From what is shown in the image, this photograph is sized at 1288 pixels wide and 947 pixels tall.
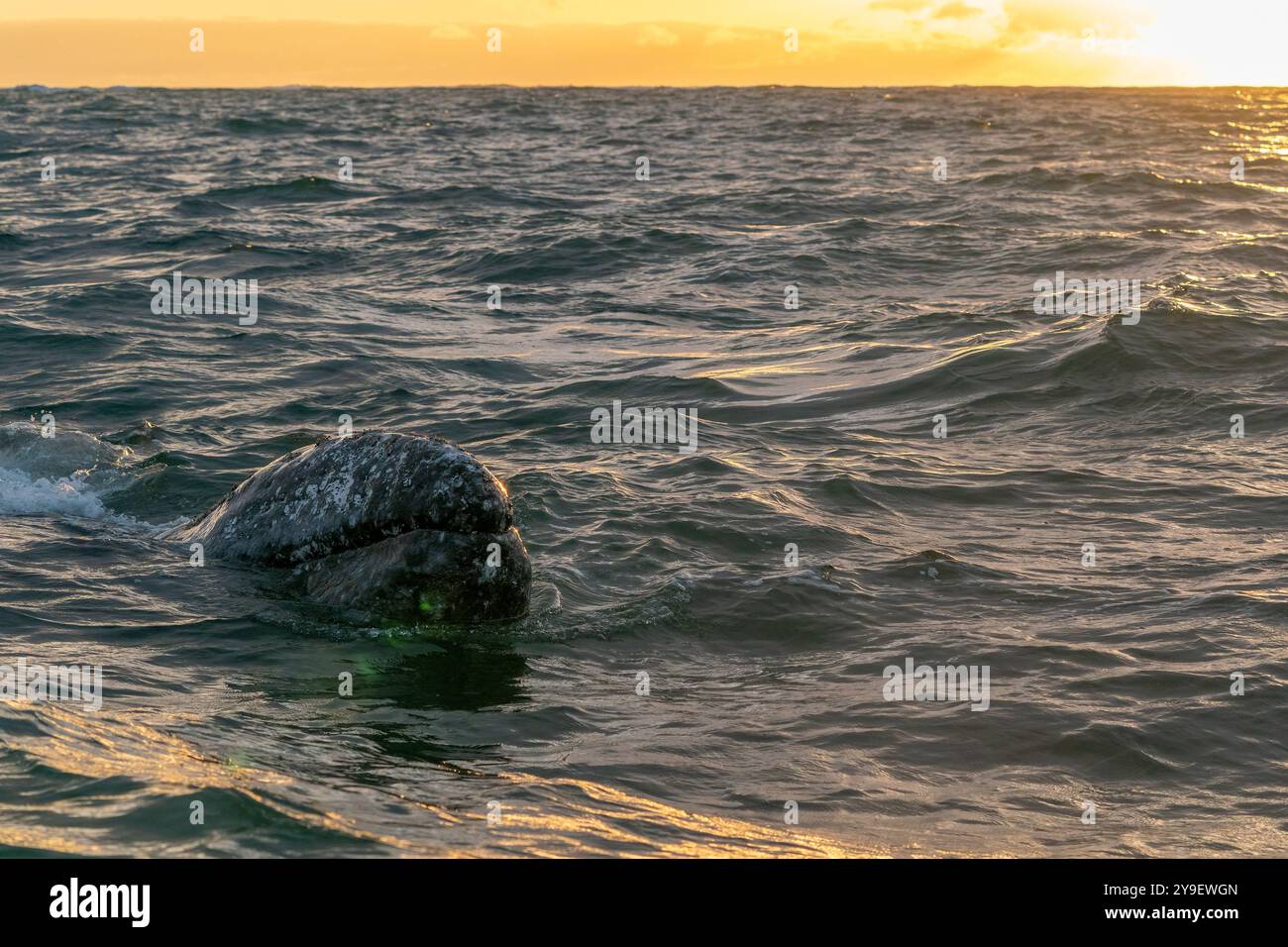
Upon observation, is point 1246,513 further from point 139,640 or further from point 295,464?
point 139,640

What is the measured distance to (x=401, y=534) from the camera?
8.46 metres

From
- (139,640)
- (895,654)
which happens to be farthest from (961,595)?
(139,640)

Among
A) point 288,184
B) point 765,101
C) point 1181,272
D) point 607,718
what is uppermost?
point 765,101

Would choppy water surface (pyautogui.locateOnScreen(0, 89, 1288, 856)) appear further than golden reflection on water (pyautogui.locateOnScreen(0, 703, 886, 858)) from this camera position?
Yes

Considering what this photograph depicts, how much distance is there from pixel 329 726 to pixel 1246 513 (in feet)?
25.0

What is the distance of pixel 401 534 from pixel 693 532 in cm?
280

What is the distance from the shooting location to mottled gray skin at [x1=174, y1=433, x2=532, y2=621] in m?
8.32

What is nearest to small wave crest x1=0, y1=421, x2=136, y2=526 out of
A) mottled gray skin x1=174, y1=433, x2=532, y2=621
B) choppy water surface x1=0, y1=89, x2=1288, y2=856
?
choppy water surface x1=0, y1=89, x2=1288, y2=856

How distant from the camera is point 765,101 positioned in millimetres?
79875

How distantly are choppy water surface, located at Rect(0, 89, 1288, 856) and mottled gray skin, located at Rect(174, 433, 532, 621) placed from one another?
0.23 meters
